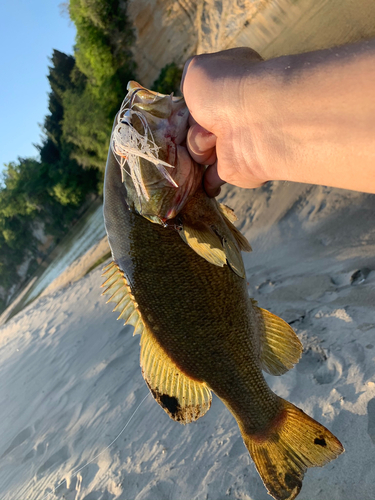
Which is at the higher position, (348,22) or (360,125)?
(360,125)

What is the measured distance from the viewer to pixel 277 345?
220cm

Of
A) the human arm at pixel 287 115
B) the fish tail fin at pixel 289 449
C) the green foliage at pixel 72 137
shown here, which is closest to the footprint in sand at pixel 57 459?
the fish tail fin at pixel 289 449

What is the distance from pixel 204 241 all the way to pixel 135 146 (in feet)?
2.25

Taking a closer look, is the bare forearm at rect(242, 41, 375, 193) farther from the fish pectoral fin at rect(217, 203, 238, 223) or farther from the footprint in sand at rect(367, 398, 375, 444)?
the footprint in sand at rect(367, 398, 375, 444)

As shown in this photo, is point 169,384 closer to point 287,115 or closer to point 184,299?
point 184,299

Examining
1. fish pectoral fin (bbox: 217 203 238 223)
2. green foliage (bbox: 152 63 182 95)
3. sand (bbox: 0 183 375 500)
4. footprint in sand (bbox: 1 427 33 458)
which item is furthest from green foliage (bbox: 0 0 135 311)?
fish pectoral fin (bbox: 217 203 238 223)

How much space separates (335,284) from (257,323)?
2010mm

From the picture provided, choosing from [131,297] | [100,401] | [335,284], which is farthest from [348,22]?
[100,401]

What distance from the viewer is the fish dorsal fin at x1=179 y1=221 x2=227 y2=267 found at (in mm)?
1732

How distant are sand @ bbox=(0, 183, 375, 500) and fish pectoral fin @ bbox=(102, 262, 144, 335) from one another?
5.70ft

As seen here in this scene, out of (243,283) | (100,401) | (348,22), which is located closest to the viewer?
(243,283)

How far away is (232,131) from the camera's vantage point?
1646 mm

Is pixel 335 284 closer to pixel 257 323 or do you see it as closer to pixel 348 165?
pixel 257 323

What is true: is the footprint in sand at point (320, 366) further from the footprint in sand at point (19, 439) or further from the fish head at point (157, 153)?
the footprint in sand at point (19, 439)
